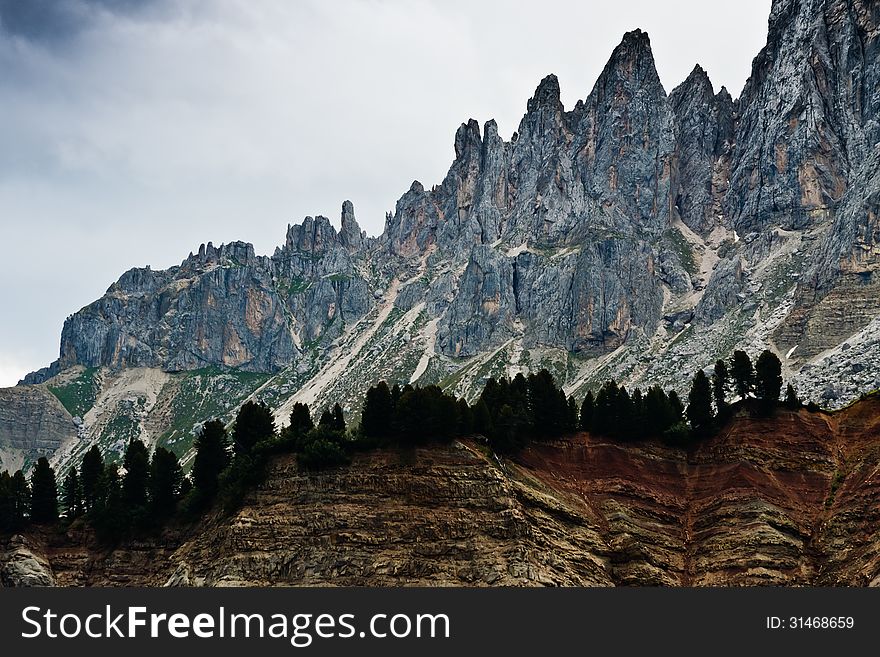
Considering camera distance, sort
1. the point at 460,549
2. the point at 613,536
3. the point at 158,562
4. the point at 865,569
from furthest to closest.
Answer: the point at 158,562
the point at 613,536
the point at 460,549
the point at 865,569

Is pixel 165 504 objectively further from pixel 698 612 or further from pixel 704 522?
pixel 698 612

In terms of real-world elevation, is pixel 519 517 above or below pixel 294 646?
above

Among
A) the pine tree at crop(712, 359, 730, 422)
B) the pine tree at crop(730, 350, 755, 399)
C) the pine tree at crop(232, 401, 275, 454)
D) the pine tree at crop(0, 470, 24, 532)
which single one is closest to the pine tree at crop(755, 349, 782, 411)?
the pine tree at crop(730, 350, 755, 399)

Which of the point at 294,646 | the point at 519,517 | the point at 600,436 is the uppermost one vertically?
the point at 600,436

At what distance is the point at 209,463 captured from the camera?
9962cm

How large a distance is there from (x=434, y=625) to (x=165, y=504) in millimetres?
57360

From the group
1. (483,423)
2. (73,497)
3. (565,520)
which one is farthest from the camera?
(73,497)

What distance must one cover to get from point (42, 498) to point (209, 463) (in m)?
22.5

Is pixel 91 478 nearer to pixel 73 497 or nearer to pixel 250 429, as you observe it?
pixel 73 497

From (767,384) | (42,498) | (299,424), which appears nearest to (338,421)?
(299,424)

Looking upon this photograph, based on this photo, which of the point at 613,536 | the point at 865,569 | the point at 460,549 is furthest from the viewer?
the point at 613,536

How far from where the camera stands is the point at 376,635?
5047 cm

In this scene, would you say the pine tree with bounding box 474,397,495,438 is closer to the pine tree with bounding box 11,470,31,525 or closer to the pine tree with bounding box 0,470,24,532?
the pine tree with bounding box 11,470,31,525

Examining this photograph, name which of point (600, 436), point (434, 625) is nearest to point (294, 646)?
point (434, 625)
